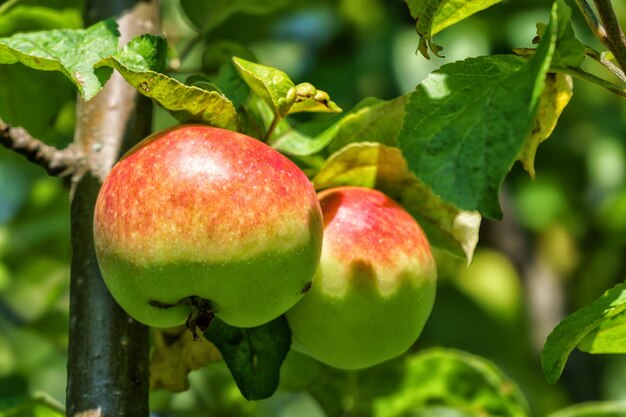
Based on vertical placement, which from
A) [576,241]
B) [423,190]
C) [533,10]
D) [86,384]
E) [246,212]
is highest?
[246,212]

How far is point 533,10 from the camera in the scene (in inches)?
103

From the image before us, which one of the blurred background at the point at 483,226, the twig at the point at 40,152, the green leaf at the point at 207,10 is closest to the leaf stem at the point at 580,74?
the twig at the point at 40,152

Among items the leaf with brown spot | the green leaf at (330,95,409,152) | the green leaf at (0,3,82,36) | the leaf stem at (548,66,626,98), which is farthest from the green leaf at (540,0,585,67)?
the green leaf at (0,3,82,36)

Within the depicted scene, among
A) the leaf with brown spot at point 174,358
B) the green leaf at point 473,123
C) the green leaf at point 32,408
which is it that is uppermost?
the green leaf at point 473,123

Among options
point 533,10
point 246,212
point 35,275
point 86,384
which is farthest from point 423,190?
point 533,10

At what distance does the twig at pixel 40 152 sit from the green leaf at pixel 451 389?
0.64 metres

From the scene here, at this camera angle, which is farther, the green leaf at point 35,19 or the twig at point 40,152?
the green leaf at point 35,19

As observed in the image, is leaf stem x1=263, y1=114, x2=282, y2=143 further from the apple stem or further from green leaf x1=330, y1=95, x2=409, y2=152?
the apple stem

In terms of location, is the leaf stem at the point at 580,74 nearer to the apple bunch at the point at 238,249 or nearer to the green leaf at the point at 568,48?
the green leaf at the point at 568,48

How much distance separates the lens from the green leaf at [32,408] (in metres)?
1.22

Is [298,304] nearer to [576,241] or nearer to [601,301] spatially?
[601,301]

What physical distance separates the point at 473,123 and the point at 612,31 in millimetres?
165

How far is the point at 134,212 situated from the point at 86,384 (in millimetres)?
222

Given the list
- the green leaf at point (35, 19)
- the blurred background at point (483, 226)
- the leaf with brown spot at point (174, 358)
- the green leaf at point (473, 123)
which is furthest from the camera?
the blurred background at point (483, 226)
